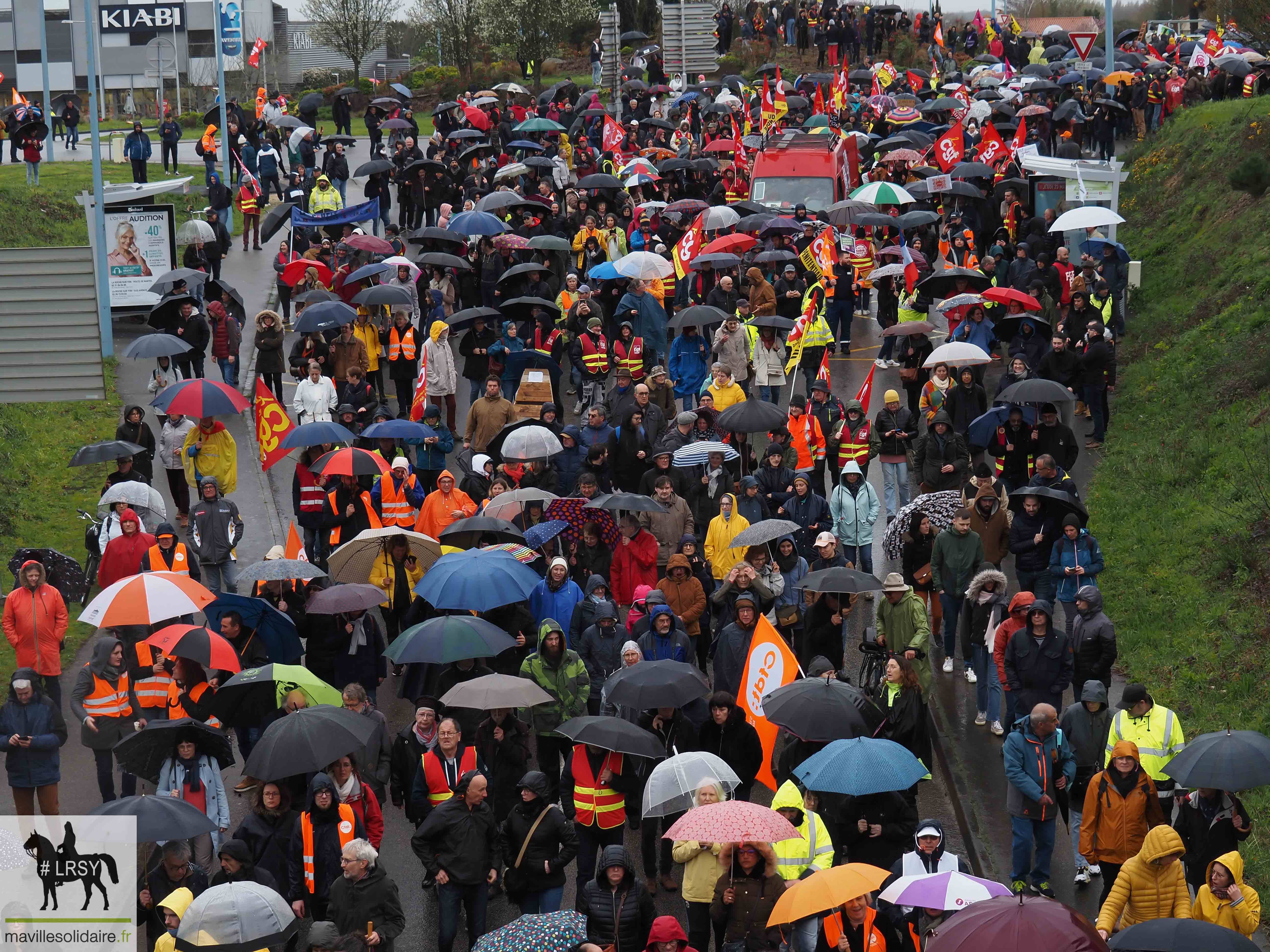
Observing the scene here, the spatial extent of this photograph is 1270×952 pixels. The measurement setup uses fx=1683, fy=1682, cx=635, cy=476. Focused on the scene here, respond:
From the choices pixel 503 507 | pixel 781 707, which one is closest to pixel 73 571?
pixel 503 507

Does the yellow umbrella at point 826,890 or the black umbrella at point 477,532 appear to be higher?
the black umbrella at point 477,532

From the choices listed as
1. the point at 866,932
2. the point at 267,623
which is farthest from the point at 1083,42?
the point at 866,932

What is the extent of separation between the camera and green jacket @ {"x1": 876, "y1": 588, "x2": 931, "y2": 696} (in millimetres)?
14109

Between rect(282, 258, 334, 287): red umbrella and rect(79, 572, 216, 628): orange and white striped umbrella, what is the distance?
12623 mm

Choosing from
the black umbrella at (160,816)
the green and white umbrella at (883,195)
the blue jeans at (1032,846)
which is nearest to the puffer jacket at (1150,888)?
the blue jeans at (1032,846)

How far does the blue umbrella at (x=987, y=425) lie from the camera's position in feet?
61.1

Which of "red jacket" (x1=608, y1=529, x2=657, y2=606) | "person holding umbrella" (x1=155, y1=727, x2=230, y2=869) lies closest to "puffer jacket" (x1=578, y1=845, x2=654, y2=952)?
"person holding umbrella" (x1=155, y1=727, x2=230, y2=869)

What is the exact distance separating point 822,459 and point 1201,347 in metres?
8.48

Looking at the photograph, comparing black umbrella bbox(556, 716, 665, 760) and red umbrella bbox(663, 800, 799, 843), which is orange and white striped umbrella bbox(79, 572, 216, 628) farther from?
red umbrella bbox(663, 800, 799, 843)

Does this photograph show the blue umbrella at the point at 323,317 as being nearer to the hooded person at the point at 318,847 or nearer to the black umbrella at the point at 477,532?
the black umbrella at the point at 477,532

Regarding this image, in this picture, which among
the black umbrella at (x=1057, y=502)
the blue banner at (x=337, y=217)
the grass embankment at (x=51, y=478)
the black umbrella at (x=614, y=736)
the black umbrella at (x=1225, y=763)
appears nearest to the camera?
the black umbrella at (x=1225, y=763)

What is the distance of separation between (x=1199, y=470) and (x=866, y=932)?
1278 centimetres

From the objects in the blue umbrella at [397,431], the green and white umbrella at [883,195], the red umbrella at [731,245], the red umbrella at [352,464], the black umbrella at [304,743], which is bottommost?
the black umbrella at [304,743]

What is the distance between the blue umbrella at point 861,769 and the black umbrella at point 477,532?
17.3 ft
